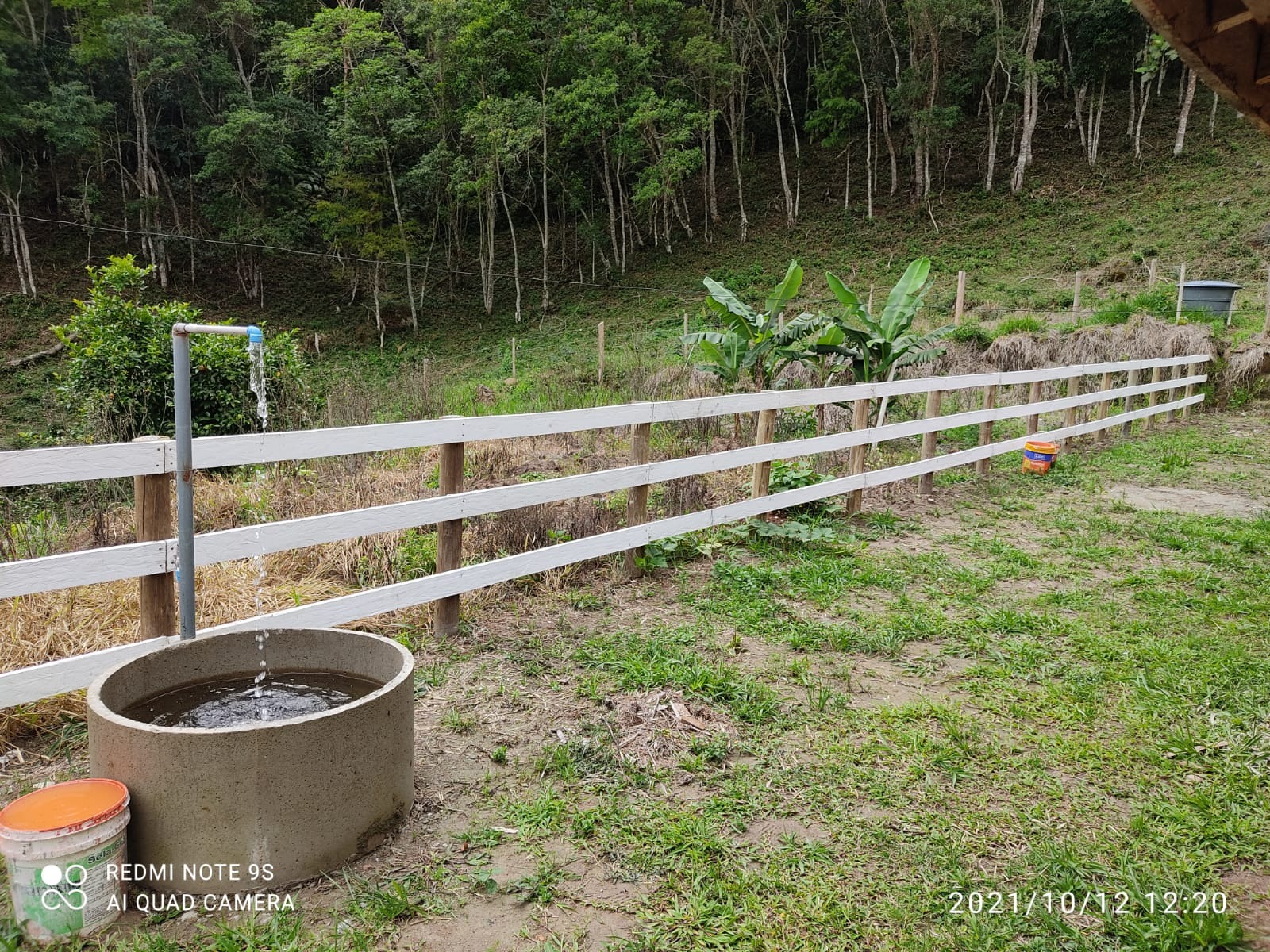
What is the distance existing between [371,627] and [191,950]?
2298 millimetres

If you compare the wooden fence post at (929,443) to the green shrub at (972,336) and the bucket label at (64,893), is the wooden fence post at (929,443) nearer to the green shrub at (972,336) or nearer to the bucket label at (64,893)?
the bucket label at (64,893)

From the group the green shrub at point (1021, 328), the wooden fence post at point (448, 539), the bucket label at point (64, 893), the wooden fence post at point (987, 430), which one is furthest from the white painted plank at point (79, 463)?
the green shrub at point (1021, 328)

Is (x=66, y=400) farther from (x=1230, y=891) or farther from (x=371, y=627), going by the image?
(x=1230, y=891)

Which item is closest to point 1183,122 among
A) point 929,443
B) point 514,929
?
point 929,443

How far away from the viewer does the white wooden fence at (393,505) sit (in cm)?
278

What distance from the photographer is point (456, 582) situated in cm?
413

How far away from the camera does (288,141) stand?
38562 mm

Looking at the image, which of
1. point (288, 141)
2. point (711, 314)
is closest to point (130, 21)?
point (288, 141)

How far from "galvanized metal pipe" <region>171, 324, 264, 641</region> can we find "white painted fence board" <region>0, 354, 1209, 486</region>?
37 cm

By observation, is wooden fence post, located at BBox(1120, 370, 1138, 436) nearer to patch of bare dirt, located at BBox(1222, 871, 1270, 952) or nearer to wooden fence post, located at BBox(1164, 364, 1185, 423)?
wooden fence post, located at BBox(1164, 364, 1185, 423)

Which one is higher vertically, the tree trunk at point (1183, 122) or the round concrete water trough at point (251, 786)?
the tree trunk at point (1183, 122)

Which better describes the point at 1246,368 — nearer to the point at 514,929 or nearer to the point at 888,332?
the point at 888,332

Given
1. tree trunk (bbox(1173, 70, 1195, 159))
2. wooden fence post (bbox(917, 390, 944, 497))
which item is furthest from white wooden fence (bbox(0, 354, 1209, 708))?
tree trunk (bbox(1173, 70, 1195, 159))

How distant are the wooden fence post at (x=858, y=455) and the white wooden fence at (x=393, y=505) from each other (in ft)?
0.26
